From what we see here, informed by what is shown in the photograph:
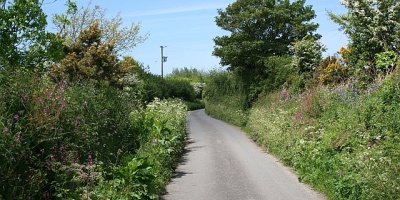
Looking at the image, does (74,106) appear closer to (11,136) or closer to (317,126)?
(11,136)

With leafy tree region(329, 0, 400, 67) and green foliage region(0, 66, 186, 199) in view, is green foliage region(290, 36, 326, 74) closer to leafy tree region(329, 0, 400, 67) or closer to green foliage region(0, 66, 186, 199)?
leafy tree region(329, 0, 400, 67)

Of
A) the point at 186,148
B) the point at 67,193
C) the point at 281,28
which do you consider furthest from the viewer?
the point at 281,28

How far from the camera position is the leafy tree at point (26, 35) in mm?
11977

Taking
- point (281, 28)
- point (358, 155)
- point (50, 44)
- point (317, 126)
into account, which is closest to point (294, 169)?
point (317, 126)

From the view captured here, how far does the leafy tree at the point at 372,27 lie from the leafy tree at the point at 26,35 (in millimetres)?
10722

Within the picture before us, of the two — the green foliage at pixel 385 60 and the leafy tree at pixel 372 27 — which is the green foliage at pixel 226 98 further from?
the green foliage at pixel 385 60

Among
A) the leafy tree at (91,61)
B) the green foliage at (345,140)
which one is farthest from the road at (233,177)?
the leafy tree at (91,61)

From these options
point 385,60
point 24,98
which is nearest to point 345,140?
point 385,60

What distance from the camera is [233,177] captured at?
12.2m

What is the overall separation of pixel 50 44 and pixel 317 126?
8.31m

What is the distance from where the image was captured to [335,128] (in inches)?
481

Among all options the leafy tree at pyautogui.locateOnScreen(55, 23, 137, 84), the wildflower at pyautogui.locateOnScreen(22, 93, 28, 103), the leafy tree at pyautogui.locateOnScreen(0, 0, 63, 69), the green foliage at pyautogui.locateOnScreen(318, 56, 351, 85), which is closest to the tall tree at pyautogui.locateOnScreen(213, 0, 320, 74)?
the green foliage at pyautogui.locateOnScreen(318, 56, 351, 85)

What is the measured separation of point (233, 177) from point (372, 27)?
328 inches

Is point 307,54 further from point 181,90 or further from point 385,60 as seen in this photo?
point 181,90
